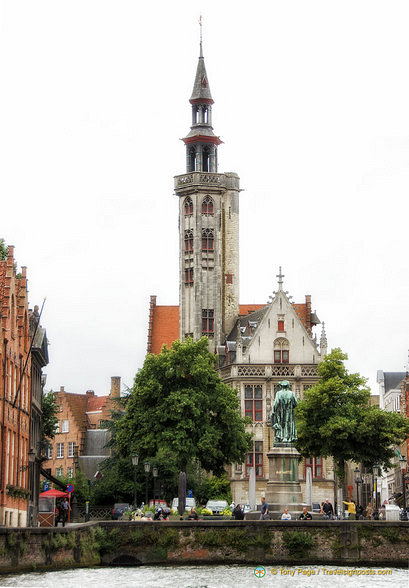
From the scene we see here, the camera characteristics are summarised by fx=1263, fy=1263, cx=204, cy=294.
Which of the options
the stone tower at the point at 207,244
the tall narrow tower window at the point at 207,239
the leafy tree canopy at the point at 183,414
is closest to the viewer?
the leafy tree canopy at the point at 183,414

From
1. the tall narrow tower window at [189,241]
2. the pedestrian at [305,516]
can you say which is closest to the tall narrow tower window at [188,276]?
the tall narrow tower window at [189,241]

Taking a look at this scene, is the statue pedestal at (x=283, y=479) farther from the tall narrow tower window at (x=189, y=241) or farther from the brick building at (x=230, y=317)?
the tall narrow tower window at (x=189, y=241)

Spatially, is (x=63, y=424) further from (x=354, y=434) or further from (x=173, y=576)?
(x=173, y=576)

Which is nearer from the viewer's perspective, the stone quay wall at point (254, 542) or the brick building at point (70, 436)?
the stone quay wall at point (254, 542)

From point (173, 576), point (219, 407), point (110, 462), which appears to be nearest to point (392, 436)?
point (219, 407)

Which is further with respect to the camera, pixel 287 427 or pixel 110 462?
pixel 110 462

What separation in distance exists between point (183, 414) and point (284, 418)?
22.1m

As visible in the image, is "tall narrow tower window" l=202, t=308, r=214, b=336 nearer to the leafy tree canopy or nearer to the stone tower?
the stone tower

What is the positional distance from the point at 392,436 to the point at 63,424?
54.8 meters

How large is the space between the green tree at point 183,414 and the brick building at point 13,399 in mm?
12416

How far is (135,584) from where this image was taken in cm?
3909

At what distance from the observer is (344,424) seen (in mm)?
76625

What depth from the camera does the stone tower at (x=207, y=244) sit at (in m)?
102

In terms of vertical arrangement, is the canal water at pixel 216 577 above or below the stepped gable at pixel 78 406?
below
